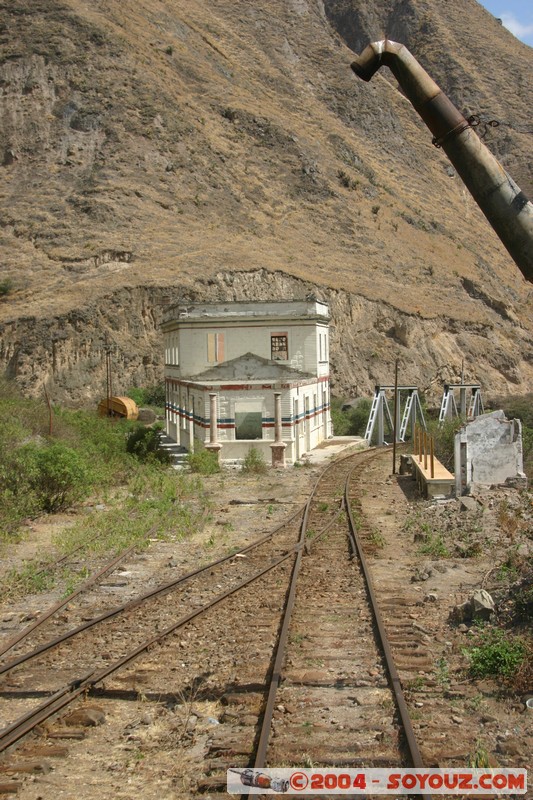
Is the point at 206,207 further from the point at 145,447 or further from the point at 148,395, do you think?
the point at 145,447

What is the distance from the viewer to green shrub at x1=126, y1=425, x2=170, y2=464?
2838 centimetres

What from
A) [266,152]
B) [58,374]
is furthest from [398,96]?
[58,374]

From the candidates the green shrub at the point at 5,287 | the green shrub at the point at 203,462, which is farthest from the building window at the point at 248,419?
the green shrub at the point at 5,287

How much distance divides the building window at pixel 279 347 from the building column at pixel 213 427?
665 cm

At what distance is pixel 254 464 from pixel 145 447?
5.06m

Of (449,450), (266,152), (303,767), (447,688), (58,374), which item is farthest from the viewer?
(266,152)

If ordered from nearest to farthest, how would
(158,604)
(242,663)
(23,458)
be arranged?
1. (242,663)
2. (158,604)
3. (23,458)

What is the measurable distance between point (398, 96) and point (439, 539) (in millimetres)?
102436

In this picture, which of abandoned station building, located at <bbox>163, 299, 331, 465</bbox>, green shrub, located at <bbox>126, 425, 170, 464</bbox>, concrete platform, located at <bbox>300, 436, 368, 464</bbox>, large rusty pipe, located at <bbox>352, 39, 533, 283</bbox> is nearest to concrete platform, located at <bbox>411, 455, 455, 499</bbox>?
abandoned station building, located at <bbox>163, 299, 331, 465</bbox>

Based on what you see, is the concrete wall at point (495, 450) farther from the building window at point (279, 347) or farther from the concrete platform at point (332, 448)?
the building window at point (279, 347)

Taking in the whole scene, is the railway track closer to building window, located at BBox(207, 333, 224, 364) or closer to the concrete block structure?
the concrete block structure

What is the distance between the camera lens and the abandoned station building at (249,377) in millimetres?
28062

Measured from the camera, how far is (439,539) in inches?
571

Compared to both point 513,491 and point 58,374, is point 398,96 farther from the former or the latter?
point 513,491
